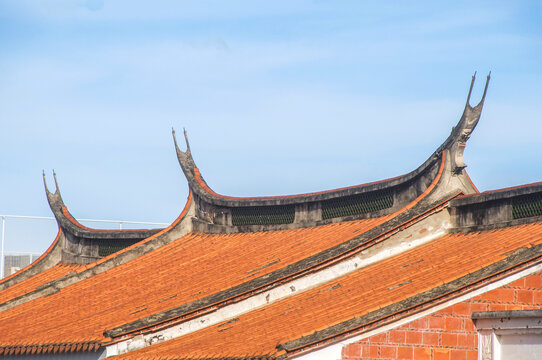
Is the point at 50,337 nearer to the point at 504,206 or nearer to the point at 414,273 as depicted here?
the point at 414,273

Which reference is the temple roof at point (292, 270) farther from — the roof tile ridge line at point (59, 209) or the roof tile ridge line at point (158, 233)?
the roof tile ridge line at point (59, 209)

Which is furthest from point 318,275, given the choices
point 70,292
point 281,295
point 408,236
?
point 70,292

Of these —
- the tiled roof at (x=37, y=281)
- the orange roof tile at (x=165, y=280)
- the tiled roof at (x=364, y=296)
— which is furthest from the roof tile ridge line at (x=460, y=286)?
the tiled roof at (x=37, y=281)

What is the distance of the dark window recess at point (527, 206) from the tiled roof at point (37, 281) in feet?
39.6

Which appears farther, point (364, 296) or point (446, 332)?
point (364, 296)

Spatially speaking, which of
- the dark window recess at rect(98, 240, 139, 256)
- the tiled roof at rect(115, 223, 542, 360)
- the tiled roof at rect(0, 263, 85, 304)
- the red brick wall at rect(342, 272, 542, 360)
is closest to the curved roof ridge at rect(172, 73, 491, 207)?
the tiled roof at rect(115, 223, 542, 360)

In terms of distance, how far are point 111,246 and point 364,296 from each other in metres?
11.9

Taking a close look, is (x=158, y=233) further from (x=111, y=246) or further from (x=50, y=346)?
(x=50, y=346)

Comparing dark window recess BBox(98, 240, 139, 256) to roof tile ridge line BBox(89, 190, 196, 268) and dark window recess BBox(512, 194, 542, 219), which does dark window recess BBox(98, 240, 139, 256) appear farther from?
dark window recess BBox(512, 194, 542, 219)

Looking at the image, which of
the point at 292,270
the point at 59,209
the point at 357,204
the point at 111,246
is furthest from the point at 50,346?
the point at 59,209

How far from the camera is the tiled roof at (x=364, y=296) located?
1179cm

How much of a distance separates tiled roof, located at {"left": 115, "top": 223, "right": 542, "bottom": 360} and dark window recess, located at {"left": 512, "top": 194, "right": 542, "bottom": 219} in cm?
30

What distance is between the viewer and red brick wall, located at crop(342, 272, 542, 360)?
11719 mm

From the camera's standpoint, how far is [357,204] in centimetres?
1805
